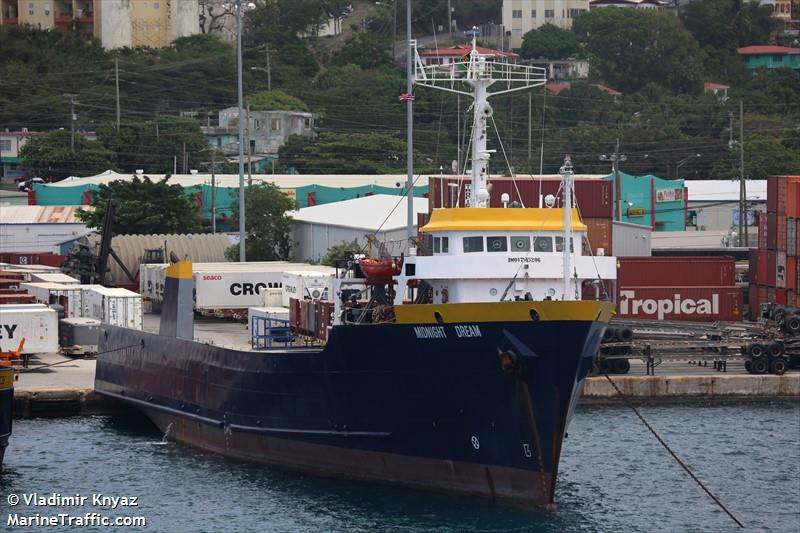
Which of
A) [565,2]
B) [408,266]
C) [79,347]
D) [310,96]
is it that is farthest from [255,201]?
[565,2]

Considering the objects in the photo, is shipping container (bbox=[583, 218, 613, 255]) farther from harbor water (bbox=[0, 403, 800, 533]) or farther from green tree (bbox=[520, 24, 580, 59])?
green tree (bbox=[520, 24, 580, 59])

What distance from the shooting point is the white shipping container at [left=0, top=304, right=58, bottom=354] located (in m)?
48.0

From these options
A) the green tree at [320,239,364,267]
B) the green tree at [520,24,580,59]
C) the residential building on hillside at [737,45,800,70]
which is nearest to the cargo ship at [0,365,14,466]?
the green tree at [320,239,364,267]

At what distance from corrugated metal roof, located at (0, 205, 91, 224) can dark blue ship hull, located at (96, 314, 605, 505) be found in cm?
4356

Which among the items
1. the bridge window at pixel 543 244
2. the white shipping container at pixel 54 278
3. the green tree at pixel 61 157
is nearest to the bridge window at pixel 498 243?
the bridge window at pixel 543 244

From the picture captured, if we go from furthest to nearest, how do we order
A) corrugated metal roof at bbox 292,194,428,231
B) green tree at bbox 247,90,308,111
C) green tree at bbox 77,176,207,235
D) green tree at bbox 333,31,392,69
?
green tree at bbox 333,31,392,69 < green tree at bbox 247,90,308,111 < green tree at bbox 77,176,207,235 < corrugated metal roof at bbox 292,194,428,231

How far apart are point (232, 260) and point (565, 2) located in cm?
9716

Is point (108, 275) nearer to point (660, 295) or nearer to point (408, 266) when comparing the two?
point (660, 295)

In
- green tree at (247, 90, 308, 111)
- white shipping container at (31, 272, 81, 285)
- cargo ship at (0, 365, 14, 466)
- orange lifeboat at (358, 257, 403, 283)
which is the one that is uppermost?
green tree at (247, 90, 308, 111)

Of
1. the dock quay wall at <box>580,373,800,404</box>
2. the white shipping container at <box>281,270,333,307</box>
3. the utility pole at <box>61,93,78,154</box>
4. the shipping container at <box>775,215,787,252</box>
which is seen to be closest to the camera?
the white shipping container at <box>281,270,333,307</box>

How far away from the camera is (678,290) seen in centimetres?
5638

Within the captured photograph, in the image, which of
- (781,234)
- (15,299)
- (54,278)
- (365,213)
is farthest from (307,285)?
(365,213)

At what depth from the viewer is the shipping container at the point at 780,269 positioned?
56250mm

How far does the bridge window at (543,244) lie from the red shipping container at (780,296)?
78.7 feet
